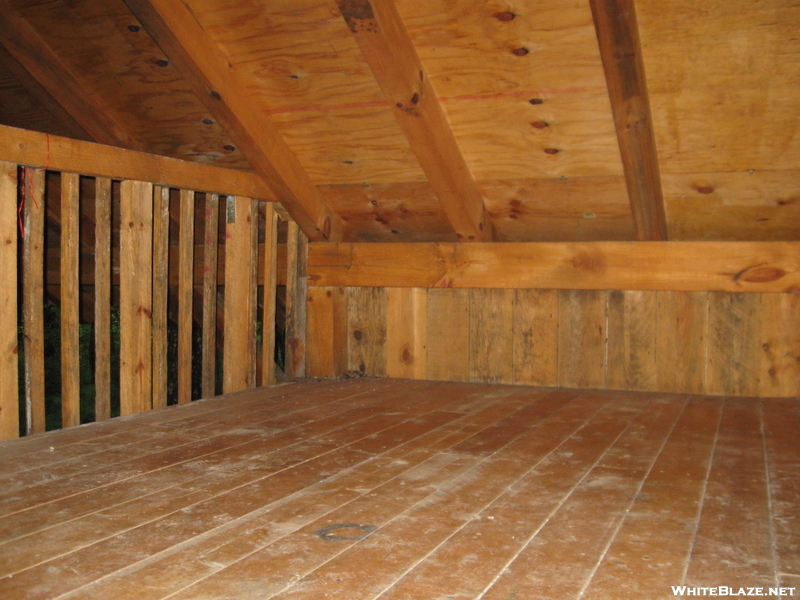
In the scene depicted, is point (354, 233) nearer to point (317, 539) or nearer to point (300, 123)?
point (300, 123)

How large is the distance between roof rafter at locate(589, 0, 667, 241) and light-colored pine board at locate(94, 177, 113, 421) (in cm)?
193

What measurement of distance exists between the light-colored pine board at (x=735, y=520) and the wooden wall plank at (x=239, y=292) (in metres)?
2.16

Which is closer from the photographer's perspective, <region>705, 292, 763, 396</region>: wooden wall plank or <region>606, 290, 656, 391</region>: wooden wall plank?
<region>705, 292, 763, 396</region>: wooden wall plank

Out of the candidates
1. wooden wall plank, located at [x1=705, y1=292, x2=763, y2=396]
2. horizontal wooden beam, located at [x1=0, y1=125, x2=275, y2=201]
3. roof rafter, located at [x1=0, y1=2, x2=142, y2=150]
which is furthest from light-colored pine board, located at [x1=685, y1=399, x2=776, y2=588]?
roof rafter, located at [x1=0, y1=2, x2=142, y2=150]

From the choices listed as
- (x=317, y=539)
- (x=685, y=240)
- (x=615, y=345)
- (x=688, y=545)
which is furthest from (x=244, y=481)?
(x=685, y=240)

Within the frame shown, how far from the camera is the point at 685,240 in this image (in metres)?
3.66

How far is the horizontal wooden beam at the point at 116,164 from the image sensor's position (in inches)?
101

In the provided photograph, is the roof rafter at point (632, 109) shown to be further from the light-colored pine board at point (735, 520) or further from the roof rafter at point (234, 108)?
the roof rafter at point (234, 108)

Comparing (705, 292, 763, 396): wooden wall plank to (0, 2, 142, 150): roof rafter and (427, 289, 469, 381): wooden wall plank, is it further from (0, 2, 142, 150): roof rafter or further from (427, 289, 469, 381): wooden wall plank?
(0, 2, 142, 150): roof rafter

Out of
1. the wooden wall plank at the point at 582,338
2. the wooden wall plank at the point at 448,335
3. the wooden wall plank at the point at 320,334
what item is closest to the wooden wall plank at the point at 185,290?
the wooden wall plank at the point at 320,334

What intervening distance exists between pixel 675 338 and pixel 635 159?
1.02 m

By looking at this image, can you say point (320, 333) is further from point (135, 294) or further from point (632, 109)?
point (632, 109)

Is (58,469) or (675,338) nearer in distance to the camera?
(58,469)

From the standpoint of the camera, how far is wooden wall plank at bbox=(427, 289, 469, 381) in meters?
3.97
